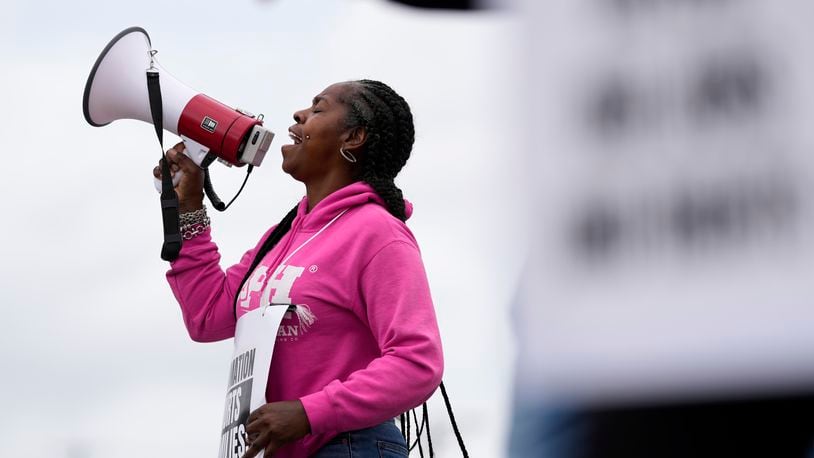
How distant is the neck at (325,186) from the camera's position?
4.83ft

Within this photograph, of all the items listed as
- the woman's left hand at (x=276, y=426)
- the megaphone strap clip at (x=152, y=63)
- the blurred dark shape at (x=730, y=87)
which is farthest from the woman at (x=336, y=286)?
the blurred dark shape at (x=730, y=87)

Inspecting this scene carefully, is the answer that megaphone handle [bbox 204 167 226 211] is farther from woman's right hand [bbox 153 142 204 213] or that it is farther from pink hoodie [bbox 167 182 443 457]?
pink hoodie [bbox 167 182 443 457]

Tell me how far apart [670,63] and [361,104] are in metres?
0.68

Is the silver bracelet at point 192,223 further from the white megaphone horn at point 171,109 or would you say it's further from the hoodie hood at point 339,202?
the hoodie hood at point 339,202

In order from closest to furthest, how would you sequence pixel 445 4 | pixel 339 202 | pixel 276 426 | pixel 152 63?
pixel 276 426 < pixel 339 202 < pixel 152 63 < pixel 445 4

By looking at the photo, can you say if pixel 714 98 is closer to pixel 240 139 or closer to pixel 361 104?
pixel 361 104

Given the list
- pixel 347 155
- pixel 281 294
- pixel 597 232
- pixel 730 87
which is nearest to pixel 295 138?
pixel 347 155

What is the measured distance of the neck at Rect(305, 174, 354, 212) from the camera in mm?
1471

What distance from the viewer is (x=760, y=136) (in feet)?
5.90

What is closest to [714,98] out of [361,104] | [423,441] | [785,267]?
[785,267]

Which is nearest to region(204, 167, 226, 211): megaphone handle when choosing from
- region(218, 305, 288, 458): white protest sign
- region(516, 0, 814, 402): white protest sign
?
region(218, 305, 288, 458): white protest sign

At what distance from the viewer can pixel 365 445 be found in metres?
1.25

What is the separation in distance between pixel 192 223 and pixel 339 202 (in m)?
0.29

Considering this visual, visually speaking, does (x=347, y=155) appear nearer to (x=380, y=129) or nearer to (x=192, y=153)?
(x=380, y=129)
